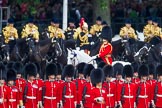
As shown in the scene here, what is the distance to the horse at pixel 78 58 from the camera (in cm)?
3413

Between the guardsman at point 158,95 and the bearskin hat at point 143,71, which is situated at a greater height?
the bearskin hat at point 143,71

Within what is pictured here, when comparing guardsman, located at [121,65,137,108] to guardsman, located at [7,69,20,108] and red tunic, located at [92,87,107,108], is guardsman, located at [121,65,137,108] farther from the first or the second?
guardsman, located at [7,69,20,108]

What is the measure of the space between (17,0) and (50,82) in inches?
594

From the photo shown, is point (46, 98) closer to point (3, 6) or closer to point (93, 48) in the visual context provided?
point (93, 48)

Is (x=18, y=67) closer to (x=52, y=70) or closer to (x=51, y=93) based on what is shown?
(x=52, y=70)

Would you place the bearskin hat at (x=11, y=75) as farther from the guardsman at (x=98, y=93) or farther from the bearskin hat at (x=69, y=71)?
the guardsman at (x=98, y=93)

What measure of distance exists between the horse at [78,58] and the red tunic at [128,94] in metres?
4.22

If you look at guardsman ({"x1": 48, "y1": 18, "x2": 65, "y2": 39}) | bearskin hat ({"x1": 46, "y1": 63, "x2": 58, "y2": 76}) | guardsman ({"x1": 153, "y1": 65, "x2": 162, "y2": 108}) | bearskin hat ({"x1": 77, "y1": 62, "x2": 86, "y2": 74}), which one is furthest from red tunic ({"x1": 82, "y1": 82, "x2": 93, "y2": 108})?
guardsman ({"x1": 48, "y1": 18, "x2": 65, "y2": 39})

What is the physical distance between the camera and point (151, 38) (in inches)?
1526

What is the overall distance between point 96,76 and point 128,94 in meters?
1.77

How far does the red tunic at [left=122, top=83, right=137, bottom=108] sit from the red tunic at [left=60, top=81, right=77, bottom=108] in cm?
119

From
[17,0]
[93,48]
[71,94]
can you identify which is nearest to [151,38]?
[93,48]

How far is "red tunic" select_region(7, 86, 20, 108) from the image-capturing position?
2805 cm

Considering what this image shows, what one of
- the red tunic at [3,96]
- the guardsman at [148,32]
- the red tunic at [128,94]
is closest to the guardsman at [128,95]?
the red tunic at [128,94]
